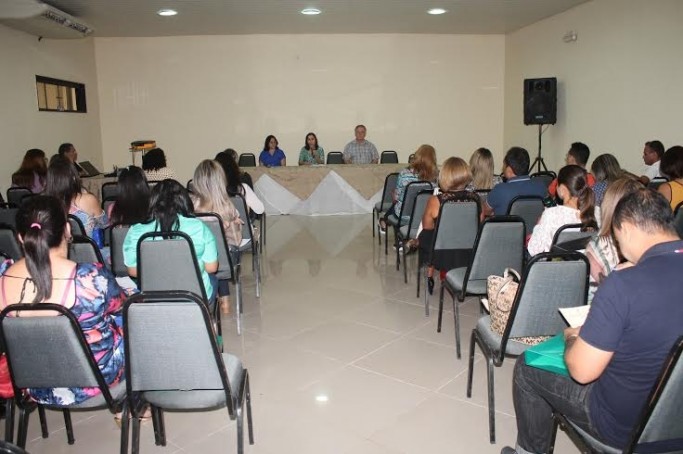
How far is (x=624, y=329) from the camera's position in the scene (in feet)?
5.41

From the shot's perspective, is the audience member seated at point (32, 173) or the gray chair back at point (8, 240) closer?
the gray chair back at point (8, 240)

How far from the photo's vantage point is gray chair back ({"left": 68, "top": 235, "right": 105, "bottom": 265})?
9.86 ft

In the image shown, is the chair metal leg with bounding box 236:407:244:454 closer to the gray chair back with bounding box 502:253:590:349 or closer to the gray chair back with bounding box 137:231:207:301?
the gray chair back with bounding box 137:231:207:301

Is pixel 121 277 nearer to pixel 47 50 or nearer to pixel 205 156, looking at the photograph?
pixel 47 50

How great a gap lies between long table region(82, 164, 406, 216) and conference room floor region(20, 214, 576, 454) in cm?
374

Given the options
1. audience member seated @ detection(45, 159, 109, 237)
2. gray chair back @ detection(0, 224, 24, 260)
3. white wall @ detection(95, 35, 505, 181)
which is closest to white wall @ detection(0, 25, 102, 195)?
white wall @ detection(95, 35, 505, 181)

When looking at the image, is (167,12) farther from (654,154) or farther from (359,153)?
(654,154)

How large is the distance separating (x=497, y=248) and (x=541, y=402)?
131 centimetres

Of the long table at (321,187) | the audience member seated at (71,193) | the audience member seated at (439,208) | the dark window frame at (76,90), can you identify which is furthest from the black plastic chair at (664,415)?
the dark window frame at (76,90)

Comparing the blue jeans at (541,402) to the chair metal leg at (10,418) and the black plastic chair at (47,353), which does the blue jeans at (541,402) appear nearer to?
the black plastic chair at (47,353)

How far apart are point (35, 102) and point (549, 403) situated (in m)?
8.53

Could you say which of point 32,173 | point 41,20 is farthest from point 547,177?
point 41,20

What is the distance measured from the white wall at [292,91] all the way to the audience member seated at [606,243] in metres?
8.86

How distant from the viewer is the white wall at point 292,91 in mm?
10719
